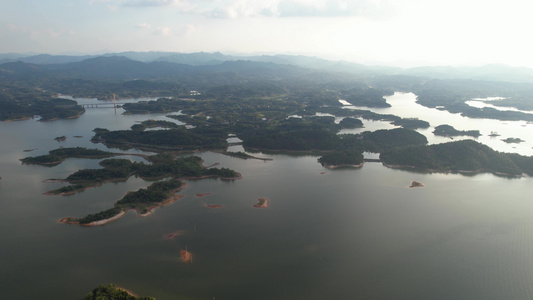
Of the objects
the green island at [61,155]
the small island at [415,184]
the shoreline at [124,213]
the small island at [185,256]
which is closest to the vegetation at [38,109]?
the green island at [61,155]

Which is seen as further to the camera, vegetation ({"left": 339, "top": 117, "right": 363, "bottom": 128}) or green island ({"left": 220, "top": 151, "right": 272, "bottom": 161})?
vegetation ({"left": 339, "top": 117, "right": 363, "bottom": 128})

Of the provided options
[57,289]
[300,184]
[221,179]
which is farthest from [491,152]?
[57,289]

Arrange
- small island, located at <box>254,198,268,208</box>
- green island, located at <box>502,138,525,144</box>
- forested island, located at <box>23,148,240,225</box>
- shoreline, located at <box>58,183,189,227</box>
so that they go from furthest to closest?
green island, located at <box>502,138,525,144</box>, small island, located at <box>254,198,268,208</box>, forested island, located at <box>23,148,240,225</box>, shoreline, located at <box>58,183,189,227</box>

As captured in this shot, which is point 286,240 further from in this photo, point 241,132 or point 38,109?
point 38,109

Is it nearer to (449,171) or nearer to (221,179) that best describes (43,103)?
(221,179)

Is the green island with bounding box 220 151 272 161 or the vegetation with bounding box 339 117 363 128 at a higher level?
the vegetation with bounding box 339 117 363 128

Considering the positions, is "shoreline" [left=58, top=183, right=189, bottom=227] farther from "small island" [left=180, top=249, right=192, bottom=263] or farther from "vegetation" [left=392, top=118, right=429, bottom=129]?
"vegetation" [left=392, top=118, right=429, bottom=129]

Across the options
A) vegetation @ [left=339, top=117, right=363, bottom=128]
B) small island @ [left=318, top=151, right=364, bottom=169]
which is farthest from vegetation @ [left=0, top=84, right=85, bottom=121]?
small island @ [left=318, top=151, right=364, bottom=169]

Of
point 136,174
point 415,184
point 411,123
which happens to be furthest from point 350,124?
point 136,174
